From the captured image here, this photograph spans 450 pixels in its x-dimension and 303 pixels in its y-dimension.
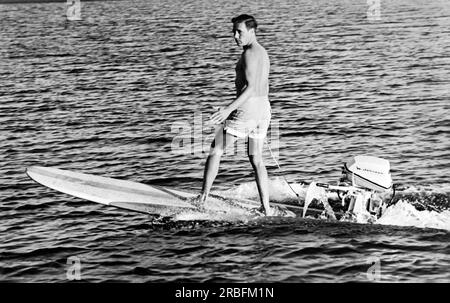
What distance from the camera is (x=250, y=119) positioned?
12430 mm

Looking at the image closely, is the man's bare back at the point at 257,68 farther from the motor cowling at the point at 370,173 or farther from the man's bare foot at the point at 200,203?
the man's bare foot at the point at 200,203

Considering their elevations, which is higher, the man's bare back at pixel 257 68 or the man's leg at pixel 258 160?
the man's bare back at pixel 257 68

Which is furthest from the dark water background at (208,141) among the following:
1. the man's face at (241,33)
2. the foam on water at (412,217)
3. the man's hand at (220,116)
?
the man's face at (241,33)

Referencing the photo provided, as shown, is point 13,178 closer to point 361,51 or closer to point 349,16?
point 361,51

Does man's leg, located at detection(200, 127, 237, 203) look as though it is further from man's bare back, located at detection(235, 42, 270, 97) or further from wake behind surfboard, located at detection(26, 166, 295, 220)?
wake behind surfboard, located at detection(26, 166, 295, 220)

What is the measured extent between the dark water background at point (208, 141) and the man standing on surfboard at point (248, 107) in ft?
4.26

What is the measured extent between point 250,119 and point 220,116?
874mm

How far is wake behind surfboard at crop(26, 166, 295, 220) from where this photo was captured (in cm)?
1355

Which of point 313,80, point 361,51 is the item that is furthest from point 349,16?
point 313,80

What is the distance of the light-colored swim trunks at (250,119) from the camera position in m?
12.4

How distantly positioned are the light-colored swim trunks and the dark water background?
5.61 feet

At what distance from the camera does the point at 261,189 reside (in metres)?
13.0

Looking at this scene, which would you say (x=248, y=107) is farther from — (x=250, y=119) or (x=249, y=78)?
(x=249, y=78)

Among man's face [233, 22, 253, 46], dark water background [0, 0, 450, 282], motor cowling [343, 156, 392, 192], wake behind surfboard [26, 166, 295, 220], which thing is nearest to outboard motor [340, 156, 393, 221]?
motor cowling [343, 156, 392, 192]
